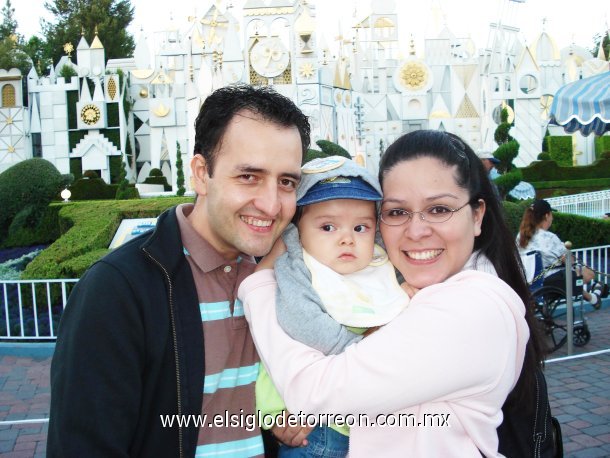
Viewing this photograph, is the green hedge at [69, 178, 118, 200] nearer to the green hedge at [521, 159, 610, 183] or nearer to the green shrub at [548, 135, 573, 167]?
the green hedge at [521, 159, 610, 183]

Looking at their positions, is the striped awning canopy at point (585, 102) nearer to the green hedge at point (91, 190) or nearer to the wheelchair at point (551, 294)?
the wheelchair at point (551, 294)

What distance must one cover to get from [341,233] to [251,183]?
38 cm

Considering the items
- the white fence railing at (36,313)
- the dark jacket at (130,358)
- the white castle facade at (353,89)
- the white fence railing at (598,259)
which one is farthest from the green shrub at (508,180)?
the white castle facade at (353,89)

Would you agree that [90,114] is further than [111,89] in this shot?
No

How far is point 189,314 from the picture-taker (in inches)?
70.5

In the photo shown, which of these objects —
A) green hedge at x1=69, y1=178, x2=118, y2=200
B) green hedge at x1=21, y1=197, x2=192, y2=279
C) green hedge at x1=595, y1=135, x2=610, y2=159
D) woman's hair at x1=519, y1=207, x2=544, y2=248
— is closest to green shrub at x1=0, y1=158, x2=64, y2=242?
green hedge at x1=21, y1=197, x2=192, y2=279

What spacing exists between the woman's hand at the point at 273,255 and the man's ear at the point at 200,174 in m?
0.32

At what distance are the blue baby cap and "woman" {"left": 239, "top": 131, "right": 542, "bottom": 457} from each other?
0.15m

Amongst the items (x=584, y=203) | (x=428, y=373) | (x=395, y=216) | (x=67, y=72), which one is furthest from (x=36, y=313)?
(x=67, y=72)

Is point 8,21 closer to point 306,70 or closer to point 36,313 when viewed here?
point 306,70

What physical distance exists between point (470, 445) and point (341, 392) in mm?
409

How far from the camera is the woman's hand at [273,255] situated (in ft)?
6.70

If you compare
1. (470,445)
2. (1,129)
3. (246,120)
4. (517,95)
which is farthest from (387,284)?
(1,129)

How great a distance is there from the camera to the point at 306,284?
1.91 metres
